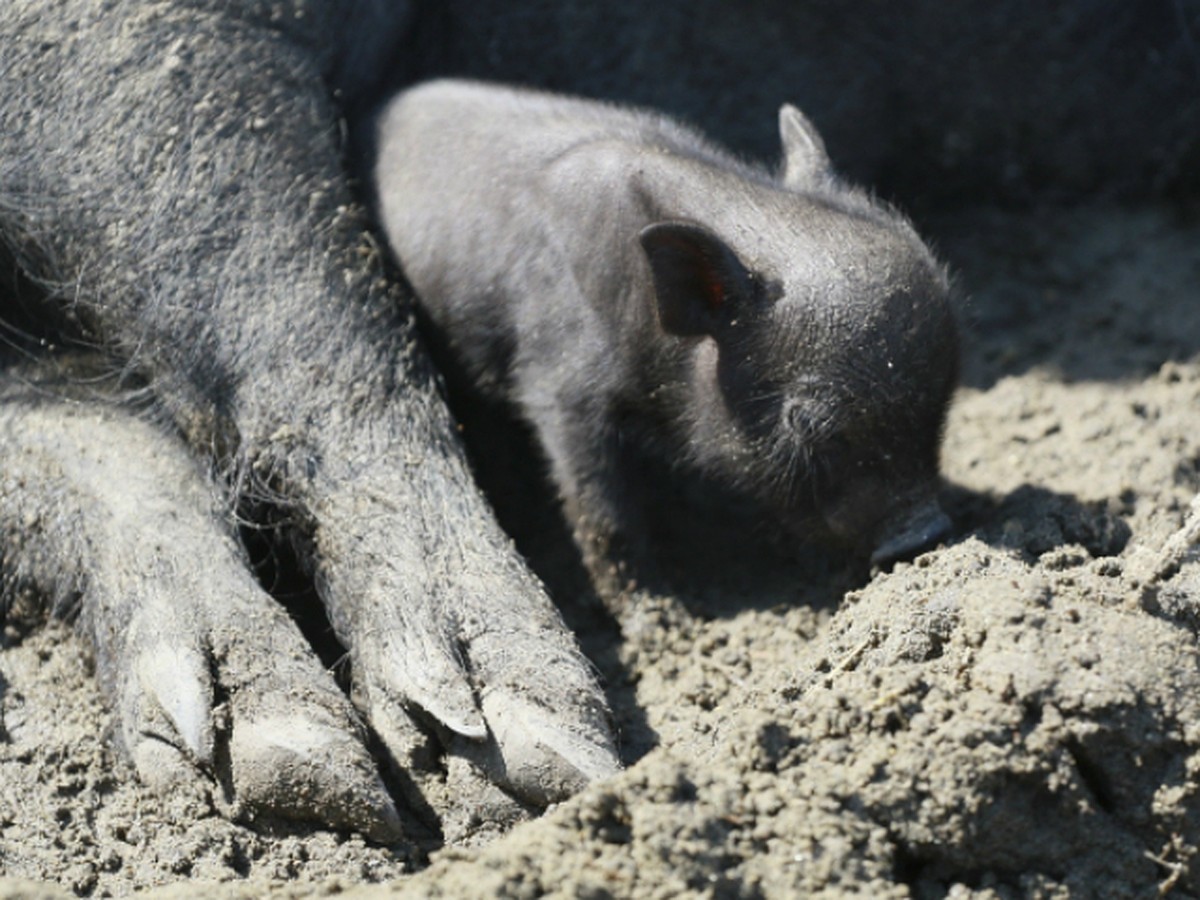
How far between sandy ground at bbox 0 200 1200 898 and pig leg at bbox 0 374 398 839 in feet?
0.24

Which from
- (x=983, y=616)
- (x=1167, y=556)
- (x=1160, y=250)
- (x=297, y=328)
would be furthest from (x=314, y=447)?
(x=1160, y=250)

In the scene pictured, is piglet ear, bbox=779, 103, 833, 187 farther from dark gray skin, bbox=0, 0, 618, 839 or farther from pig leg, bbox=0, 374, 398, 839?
pig leg, bbox=0, 374, 398, 839

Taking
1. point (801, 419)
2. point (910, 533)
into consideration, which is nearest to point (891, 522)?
point (910, 533)

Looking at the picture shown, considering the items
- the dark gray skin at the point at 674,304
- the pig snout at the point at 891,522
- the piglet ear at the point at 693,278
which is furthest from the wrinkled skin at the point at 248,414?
the pig snout at the point at 891,522

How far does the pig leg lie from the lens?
2.60 meters

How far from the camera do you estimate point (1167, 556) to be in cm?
270

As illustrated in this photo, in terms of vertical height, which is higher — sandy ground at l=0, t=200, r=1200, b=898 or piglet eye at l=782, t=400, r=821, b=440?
piglet eye at l=782, t=400, r=821, b=440

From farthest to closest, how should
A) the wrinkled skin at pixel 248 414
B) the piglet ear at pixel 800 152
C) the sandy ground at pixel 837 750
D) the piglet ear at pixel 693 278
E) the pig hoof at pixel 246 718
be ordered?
the piglet ear at pixel 800 152 < the piglet ear at pixel 693 278 < the wrinkled skin at pixel 248 414 < the pig hoof at pixel 246 718 < the sandy ground at pixel 837 750

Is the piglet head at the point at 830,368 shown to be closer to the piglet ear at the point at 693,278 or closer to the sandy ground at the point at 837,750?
the piglet ear at the point at 693,278

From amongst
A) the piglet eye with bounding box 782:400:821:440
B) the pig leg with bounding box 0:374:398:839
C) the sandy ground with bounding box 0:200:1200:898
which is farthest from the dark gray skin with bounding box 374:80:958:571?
the pig leg with bounding box 0:374:398:839

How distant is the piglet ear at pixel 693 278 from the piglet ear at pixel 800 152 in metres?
0.44

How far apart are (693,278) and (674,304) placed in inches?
2.4

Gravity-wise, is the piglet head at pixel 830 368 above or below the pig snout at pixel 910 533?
above

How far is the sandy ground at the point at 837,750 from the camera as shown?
2.21 m
